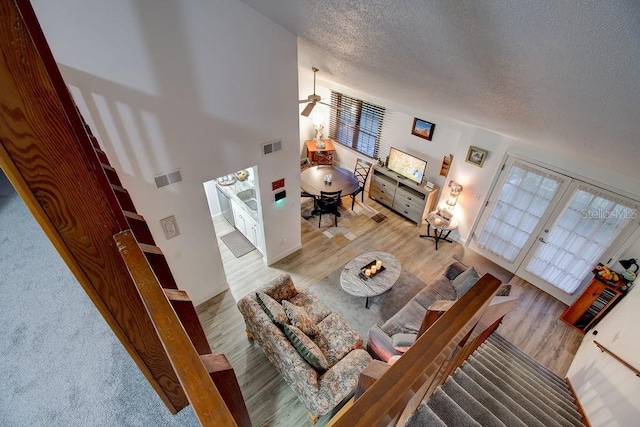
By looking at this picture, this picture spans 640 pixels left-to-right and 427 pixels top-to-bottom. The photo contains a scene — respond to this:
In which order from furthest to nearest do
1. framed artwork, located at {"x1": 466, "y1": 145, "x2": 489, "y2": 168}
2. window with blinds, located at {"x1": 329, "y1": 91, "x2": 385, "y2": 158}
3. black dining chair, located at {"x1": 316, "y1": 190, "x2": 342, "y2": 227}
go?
window with blinds, located at {"x1": 329, "y1": 91, "x2": 385, "y2": 158} → black dining chair, located at {"x1": 316, "y1": 190, "x2": 342, "y2": 227} → framed artwork, located at {"x1": 466, "y1": 145, "x2": 489, "y2": 168}

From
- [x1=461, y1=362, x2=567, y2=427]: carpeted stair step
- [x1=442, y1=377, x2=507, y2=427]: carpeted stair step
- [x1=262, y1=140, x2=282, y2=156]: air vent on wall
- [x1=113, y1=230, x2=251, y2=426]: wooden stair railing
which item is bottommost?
[x1=461, y1=362, x2=567, y2=427]: carpeted stair step

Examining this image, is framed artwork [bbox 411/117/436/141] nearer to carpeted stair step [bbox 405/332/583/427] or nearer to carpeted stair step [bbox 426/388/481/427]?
carpeted stair step [bbox 405/332/583/427]

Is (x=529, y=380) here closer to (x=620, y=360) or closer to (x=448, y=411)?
(x=620, y=360)

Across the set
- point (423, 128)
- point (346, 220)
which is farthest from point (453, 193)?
point (346, 220)

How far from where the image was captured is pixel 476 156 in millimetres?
5422

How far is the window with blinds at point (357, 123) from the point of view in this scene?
727 centimetres

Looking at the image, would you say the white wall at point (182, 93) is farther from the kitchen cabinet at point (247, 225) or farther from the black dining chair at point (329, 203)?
the black dining chair at point (329, 203)

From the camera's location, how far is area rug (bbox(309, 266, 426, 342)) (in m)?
4.84

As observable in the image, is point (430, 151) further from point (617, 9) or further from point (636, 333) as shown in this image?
Result: point (617, 9)

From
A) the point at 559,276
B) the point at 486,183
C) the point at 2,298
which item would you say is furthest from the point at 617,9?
the point at 559,276

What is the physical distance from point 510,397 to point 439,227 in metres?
4.12

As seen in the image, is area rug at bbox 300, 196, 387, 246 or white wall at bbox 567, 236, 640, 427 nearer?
white wall at bbox 567, 236, 640, 427

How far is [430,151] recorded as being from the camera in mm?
6461

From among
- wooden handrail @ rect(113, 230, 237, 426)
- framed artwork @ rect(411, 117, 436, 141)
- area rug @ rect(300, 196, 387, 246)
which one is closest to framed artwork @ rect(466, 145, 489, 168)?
framed artwork @ rect(411, 117, 436, 141)
